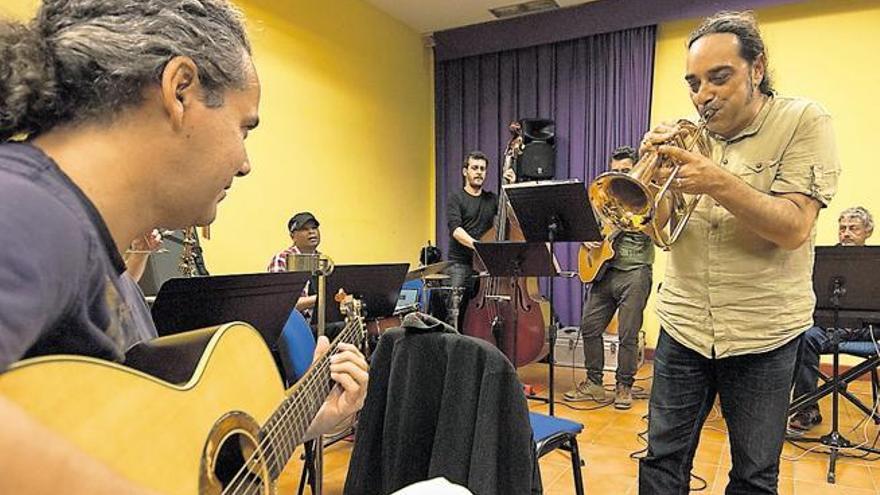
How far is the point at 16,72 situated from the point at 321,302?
1.61m

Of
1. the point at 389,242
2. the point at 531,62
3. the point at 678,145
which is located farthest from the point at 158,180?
the point at 531,62

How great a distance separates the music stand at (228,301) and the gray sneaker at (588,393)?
108 inches

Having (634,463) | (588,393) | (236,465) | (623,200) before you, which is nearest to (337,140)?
(588,393)

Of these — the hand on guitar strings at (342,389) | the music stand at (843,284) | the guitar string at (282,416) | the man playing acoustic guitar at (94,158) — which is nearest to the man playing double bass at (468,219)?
the music stand at (843,284)

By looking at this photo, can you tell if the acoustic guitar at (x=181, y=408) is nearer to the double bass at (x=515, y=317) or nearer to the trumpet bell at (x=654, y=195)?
the trumpet bell at (x=654, y=195)

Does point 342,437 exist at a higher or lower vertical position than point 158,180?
lower

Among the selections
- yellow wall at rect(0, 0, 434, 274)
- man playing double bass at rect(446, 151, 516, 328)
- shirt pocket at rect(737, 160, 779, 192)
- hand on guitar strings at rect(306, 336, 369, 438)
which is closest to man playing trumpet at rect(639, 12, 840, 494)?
shirt pocket at rect(737, 160, 779, 192)

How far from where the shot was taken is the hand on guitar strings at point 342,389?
52.2 inches

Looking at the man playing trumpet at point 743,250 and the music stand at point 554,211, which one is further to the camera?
the music stand at point 554,211

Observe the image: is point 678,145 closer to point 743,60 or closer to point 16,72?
point 743,60

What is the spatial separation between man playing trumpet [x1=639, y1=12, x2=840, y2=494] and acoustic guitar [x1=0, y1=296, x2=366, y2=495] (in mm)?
1079

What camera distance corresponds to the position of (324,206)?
5168 mm

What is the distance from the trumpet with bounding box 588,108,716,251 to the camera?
1.63 metres

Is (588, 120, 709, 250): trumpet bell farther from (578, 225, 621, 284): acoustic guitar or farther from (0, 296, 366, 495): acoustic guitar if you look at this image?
(578, 225, 621, 284): acoustic guitar
